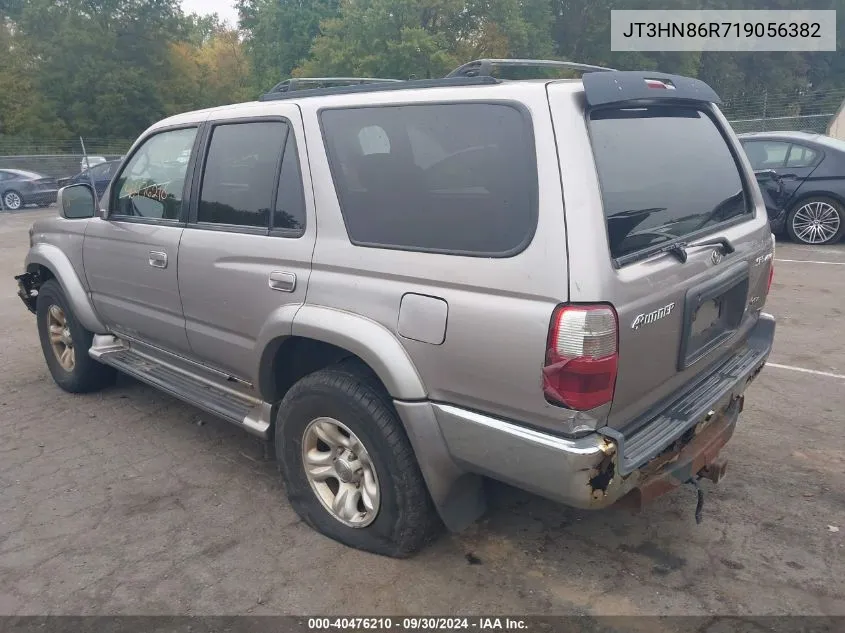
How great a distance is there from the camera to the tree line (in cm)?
3291

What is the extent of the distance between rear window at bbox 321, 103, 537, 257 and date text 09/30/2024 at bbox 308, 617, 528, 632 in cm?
137

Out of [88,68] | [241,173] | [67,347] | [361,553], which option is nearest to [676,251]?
[361,553]

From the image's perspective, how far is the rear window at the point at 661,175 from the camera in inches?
93.6

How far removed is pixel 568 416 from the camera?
7.37ft

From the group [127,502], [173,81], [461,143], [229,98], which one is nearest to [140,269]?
[127,502]

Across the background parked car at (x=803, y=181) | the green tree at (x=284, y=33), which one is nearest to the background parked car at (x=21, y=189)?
the background parked car at (x=803, y=181)

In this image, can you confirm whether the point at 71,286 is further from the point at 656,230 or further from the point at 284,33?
the point at 284,33

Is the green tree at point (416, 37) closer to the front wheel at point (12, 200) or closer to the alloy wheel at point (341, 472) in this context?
the front wheel at point (12, 200)

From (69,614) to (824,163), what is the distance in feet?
33.0

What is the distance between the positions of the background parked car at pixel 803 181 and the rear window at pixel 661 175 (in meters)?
7.32

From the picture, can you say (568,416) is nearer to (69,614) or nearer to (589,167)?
(589,167)

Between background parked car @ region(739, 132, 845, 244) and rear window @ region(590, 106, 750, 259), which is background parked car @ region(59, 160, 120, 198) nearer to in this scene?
background parked car @ region(739, 132, 845, 244)

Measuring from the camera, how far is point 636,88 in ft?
8.06

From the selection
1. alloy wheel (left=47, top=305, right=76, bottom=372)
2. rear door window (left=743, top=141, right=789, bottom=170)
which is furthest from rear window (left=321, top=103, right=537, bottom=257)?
rear door window (left=743, top=141, right=789, bottom=170)
